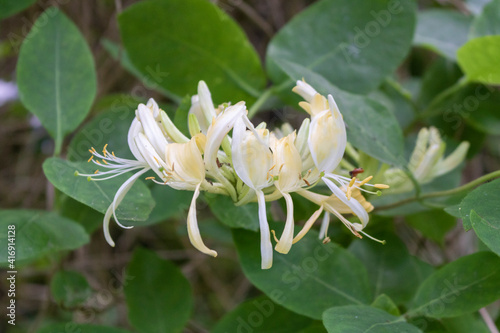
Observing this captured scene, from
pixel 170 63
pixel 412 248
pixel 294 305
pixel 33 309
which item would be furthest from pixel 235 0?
pixel 33 309

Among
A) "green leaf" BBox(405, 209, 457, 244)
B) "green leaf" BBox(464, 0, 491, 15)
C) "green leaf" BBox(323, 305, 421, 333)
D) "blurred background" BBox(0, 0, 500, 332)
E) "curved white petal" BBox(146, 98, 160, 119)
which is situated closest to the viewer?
"green leaf" BBox(323, 305, 421, 333)

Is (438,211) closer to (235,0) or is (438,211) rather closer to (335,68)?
(335,68)

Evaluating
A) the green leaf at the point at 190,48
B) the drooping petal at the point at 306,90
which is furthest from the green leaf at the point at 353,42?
the drooping petal at the point at 306,90

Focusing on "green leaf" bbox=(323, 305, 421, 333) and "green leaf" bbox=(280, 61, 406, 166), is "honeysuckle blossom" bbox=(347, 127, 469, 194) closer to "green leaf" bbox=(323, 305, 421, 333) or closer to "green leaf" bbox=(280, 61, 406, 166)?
"green leaf" bbox=(280, 61, 406, 166)

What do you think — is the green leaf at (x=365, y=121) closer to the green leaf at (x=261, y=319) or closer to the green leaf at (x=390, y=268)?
the green leaf at (x=390, y=268)

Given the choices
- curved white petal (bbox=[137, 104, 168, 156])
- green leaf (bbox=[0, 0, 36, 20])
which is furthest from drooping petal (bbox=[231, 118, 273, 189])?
green leaf (bbox=[0, 0, 36, 20])

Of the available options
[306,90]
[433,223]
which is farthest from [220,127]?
[433,223]
